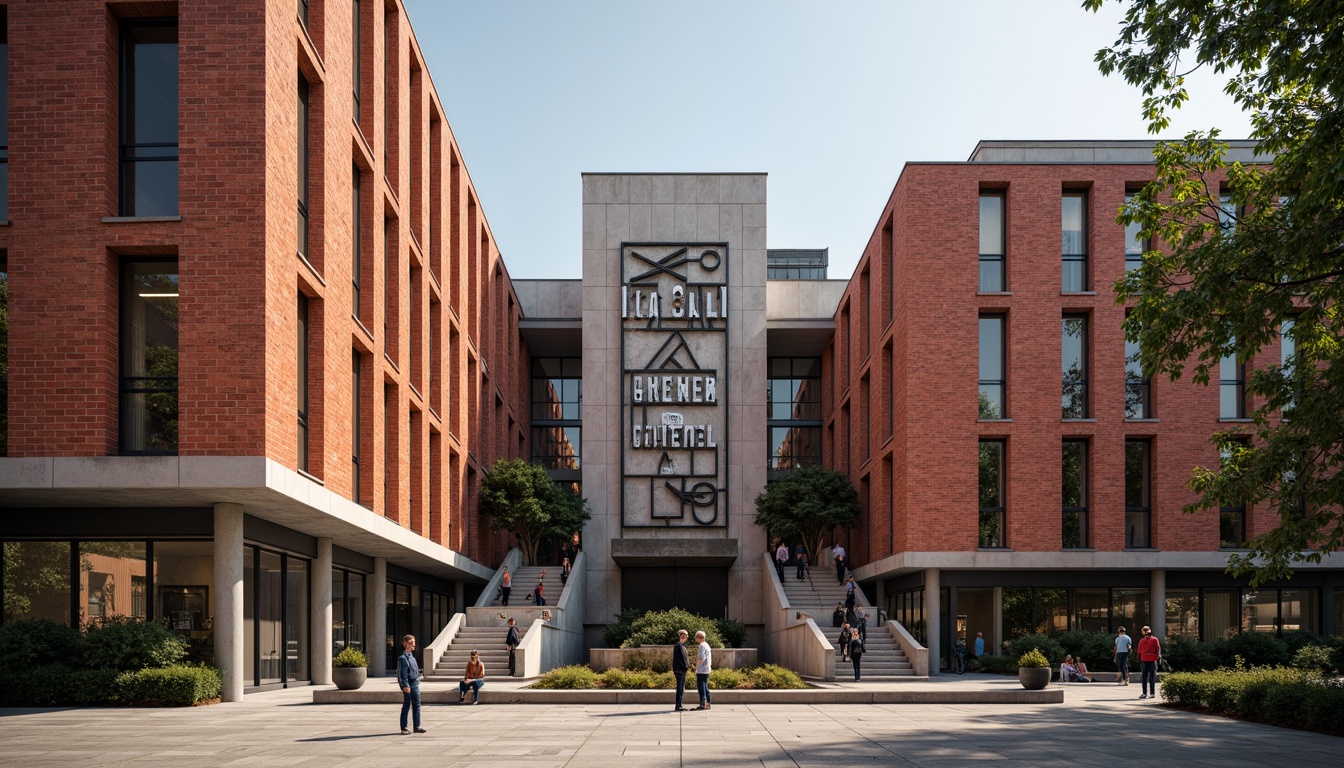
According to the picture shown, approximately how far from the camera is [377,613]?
113 feet

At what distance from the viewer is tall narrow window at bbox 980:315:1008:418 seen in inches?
1442

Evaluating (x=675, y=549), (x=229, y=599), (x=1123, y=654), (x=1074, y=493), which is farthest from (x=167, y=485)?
(x=675, y=549)

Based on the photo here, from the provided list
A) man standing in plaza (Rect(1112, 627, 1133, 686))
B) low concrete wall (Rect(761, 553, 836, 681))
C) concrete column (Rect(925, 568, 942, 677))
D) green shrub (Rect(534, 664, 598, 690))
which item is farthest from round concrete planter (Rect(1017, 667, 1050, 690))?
concrete column (Rect(925, 568, 942, 677))

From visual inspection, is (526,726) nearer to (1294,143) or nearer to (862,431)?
(1294,143)

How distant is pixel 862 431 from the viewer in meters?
45.4

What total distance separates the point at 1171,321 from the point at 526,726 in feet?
40.1

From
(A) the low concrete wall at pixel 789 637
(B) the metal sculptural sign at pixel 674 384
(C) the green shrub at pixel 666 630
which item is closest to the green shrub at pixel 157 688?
(C) the green shrub at pixel 666 630

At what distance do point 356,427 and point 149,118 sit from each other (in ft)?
31.2

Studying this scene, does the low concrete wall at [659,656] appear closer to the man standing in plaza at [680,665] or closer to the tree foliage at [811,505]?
the man standing in plaza at [680,665]

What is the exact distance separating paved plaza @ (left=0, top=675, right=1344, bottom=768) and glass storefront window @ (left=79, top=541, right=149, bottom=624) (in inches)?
114

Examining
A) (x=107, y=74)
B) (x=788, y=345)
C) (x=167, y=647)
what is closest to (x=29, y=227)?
(x=107, y=74)

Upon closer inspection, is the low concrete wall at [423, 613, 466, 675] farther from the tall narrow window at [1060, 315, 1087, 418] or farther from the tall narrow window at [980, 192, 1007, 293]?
the tall narrow window at [1060, 315, 1087, 418]

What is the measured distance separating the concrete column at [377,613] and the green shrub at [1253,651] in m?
25.3

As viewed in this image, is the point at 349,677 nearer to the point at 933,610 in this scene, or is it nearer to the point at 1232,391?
the point at 933,610
